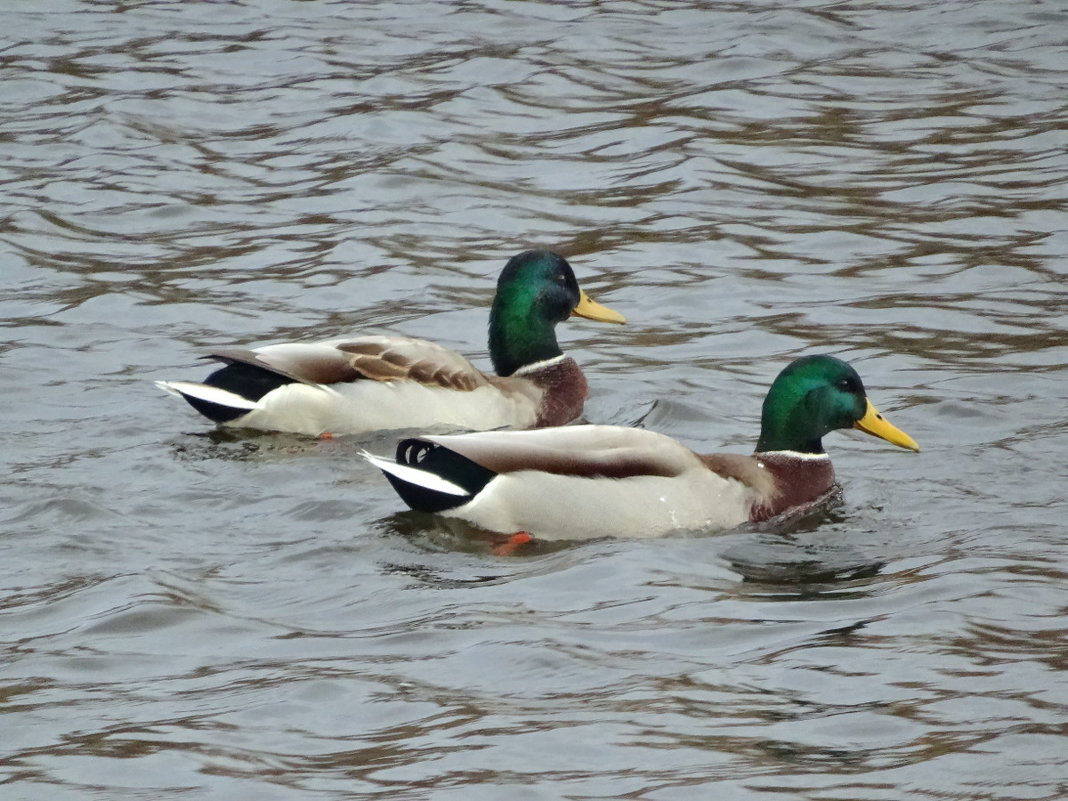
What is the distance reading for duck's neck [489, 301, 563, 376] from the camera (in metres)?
9.88

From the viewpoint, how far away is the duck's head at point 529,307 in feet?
32.2

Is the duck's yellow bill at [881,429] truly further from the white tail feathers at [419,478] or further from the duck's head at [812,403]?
the white tail feathers at [419,478]

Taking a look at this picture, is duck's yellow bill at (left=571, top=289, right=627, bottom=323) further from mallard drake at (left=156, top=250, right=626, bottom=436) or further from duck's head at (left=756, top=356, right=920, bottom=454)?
duck's head at (left=756, top=356, right=920, bottom=454)

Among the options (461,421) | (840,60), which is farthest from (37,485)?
(840,60)

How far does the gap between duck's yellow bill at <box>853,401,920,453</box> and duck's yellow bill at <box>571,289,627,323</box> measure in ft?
6.80

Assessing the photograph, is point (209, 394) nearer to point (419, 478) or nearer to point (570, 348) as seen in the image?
point (419, 478)

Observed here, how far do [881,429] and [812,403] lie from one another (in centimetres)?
36

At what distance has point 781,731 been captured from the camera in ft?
18.0

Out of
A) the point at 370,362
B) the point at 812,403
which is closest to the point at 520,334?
the point at 370,362

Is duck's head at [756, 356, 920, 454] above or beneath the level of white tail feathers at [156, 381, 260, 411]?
above

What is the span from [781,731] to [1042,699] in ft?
2.65

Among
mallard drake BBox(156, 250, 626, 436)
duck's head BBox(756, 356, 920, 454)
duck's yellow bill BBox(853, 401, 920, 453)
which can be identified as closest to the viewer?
duck's head BBox(756, 356, 920, 454)

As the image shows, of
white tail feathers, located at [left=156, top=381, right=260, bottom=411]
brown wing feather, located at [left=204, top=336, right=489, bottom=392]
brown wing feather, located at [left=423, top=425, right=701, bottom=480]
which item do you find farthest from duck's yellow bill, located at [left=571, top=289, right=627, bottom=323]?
brown wing feather, located at [left=423, top=425, right=701, bottom=480]

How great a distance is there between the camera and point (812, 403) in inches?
323
